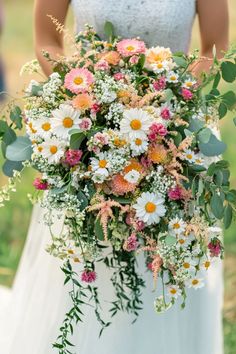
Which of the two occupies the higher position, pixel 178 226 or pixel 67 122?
pixel 67 122

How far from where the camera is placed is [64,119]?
2018 millimetres

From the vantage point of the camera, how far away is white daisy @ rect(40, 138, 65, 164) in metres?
2.02

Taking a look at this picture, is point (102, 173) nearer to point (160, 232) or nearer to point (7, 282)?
point (160, 232)

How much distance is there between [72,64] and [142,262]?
0.81 m

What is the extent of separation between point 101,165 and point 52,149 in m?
0.15

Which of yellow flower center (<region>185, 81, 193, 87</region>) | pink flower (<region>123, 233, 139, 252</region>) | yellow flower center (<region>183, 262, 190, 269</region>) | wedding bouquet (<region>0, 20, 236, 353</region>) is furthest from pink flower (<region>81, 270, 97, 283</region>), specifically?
yellow flower center (<region>185, 81, 193, 87</region>)

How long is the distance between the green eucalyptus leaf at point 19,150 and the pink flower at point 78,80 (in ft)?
0.76

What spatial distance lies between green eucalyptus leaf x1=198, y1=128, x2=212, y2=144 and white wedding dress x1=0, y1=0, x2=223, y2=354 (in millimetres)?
610

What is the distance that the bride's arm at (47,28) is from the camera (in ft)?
8.47

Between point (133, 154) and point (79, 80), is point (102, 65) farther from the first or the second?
point (133, 154)

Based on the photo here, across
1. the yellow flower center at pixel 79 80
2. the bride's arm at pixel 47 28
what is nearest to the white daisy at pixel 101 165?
the yellow flower center at pixel 79 80

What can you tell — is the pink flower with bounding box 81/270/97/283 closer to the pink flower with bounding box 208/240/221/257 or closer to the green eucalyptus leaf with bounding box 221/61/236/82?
the pink flower with bounding box 208/240/221/257

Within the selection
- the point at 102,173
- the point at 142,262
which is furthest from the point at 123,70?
the point at 142,262

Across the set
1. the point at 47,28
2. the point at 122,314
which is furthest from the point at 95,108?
the point at 122,314
